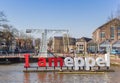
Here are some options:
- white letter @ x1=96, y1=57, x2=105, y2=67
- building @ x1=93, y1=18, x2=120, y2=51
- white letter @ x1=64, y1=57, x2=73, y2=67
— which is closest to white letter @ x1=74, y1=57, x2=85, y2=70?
white letter @ x1=64, y1=57, x2=73, y2=67

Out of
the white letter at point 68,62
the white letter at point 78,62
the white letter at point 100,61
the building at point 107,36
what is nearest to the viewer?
the white letter at point 78,62

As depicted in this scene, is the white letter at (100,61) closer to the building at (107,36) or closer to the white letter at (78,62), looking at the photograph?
the white letter at (78,62)

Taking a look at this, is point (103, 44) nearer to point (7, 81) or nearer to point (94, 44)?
point (94, 44)

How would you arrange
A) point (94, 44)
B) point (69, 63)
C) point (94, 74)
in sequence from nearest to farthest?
point (94, 74) < point (69, 63) < point (94, 44)

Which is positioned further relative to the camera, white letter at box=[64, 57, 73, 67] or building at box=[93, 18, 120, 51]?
building at box=[93, 18, 120, 51]

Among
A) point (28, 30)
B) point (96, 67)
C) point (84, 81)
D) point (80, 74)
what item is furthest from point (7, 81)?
point (28, 30)

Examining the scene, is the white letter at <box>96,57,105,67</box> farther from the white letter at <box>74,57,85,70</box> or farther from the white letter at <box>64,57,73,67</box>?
the white letter at <box>64,57,73,67</box>

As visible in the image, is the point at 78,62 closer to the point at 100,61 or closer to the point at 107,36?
the point at 100,61

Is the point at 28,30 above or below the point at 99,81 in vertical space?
above

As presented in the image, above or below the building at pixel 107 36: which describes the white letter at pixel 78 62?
below

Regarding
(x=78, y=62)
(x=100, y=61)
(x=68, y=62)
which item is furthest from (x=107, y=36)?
(x=78, y=62)

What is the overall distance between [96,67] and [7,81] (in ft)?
84.2

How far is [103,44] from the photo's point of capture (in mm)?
148750

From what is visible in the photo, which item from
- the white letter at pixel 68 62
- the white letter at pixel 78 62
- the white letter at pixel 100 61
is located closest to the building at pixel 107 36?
the white letter at pixel 100 61
